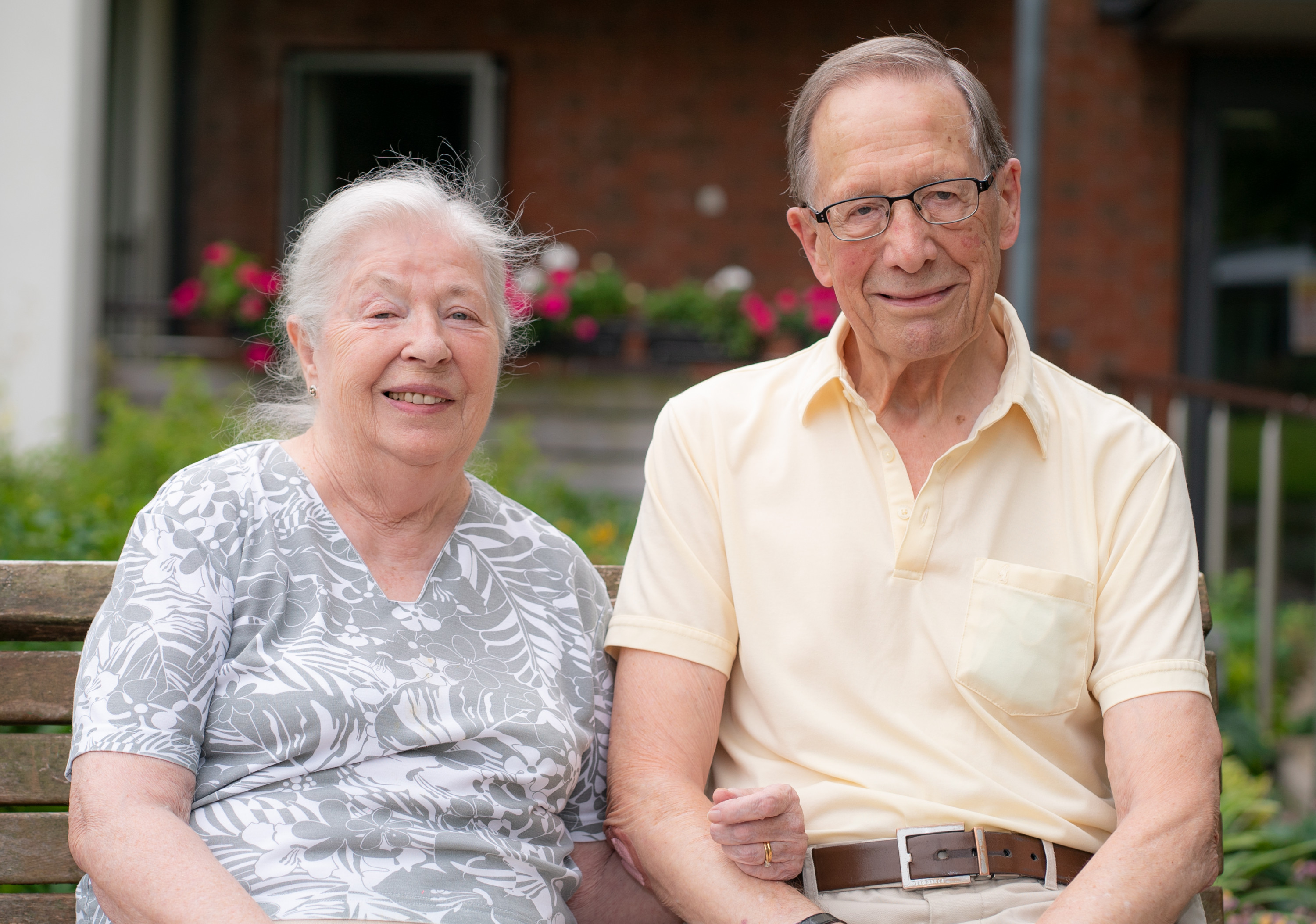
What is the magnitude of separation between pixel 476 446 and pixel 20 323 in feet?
15.8

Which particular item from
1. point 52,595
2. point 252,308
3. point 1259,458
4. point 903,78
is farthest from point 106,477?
point 1259,458

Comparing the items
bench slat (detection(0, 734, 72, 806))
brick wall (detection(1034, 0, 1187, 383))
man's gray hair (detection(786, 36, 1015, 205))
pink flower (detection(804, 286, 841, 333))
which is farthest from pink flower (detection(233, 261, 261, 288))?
man's gray hair (detection(786, 36, 1015, 205))

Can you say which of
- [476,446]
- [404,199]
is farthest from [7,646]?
[404,199]

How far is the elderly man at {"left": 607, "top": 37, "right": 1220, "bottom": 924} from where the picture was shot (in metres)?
1.84

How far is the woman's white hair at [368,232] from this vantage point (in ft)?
6.34

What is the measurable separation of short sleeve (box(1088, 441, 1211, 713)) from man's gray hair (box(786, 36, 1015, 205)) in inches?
22.0

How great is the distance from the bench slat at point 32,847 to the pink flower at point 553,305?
4.52m

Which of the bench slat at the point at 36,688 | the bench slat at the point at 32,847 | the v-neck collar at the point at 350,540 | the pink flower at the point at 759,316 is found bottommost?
the bench slat at the point at 32,847

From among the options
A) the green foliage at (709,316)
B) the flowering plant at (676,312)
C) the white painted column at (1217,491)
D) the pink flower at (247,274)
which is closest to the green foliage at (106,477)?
the pink flower at (247,274)

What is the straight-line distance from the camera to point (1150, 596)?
1863 millimetres

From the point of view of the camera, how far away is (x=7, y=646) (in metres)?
2.98

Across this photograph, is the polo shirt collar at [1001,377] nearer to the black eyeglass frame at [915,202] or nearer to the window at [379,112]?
the black eyeglass frame at [915,202]

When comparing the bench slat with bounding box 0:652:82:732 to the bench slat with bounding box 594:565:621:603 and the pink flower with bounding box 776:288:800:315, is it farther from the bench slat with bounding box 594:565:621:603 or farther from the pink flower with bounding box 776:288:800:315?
the pink flower with bounding box 776:288:800:315

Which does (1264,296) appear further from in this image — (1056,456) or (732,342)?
(1056,456)
